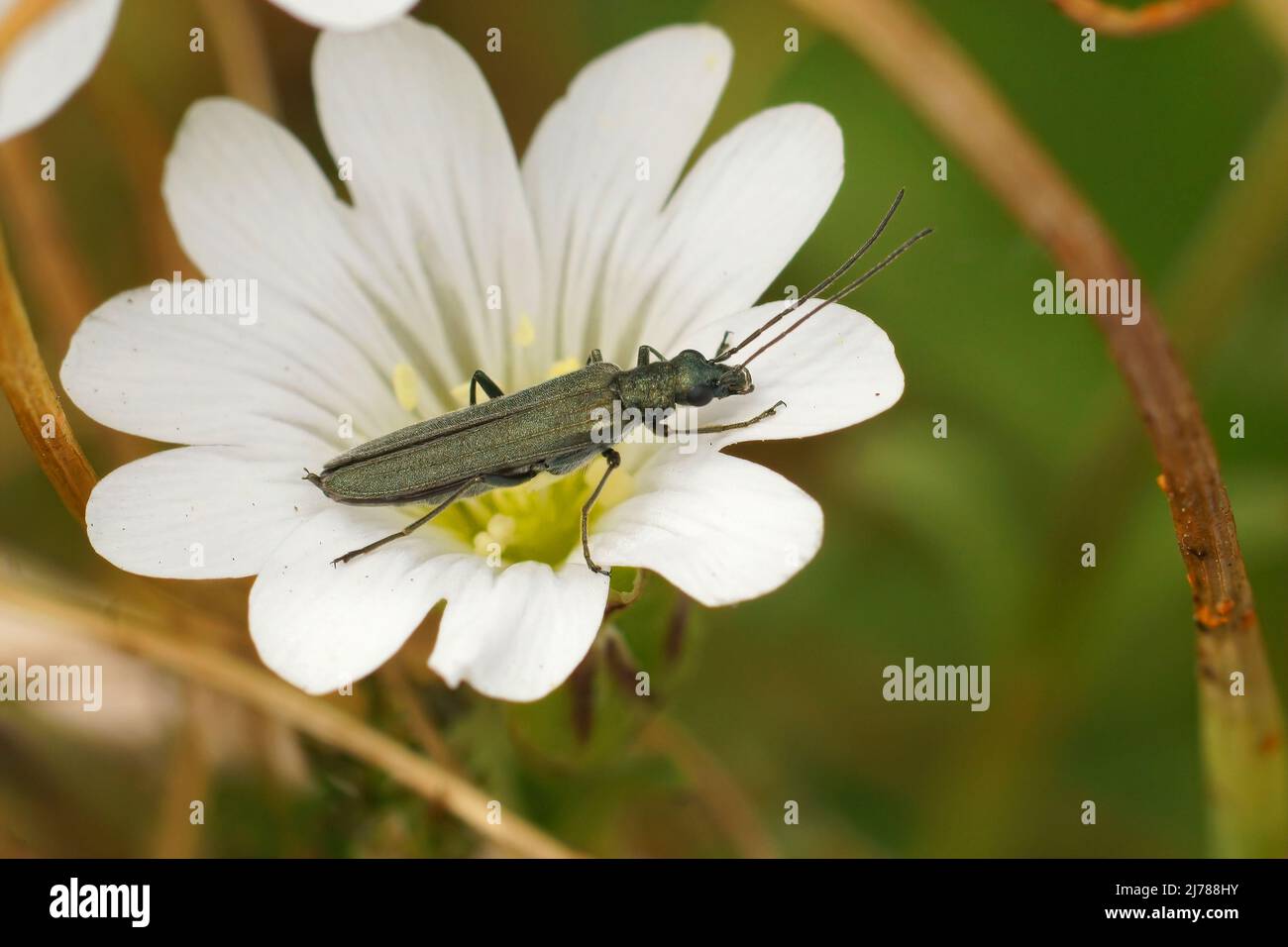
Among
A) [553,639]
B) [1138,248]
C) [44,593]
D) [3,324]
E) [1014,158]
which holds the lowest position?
[553,639]

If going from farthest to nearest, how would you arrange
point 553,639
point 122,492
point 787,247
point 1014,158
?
point 1014,158 → point 787,247 → point 122,492 → point 553,639

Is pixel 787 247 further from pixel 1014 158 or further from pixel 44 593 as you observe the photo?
pixel 44 593

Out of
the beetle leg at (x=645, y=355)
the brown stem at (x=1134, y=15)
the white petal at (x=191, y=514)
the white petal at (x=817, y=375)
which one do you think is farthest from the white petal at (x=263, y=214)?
the brown stem at (x=1134, y=15)

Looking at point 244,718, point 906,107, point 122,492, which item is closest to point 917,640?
point 906,107

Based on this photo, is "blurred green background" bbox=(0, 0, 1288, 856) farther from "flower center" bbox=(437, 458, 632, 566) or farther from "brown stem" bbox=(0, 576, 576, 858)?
"flower center" bbox=(437, 458, 632, 566)

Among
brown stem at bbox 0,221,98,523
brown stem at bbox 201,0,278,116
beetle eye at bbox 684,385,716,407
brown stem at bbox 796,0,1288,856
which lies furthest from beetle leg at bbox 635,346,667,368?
brown stem at bbox 201,0,278,116

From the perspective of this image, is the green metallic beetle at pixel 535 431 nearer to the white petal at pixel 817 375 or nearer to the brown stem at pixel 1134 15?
the white petal at pixel 817 375
